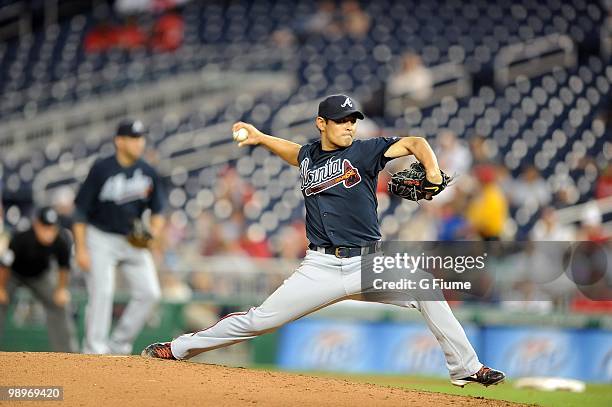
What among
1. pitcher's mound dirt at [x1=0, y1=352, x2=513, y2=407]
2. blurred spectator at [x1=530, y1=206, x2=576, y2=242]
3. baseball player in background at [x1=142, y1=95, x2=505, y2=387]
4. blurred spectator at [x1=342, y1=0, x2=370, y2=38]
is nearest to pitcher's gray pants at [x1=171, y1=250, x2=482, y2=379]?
baseball player in background at [x1=142, y1=95, x2=505, y2=387]

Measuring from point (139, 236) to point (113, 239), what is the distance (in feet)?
0.86

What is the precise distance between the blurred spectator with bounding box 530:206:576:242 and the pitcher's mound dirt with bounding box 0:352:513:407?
6.61 metres

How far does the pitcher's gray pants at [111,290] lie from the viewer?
365 inches

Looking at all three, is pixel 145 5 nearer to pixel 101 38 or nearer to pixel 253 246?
pixel 101 38

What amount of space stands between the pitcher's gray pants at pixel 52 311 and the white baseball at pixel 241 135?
192 inches

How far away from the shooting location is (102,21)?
72.9ft

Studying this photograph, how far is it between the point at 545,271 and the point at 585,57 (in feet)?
25.6

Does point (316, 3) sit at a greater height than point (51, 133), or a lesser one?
greater

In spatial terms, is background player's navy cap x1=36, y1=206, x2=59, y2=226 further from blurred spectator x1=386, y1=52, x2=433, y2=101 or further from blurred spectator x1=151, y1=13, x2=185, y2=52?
blurred spectator x1=151, y1=13, x2=185, y2=52

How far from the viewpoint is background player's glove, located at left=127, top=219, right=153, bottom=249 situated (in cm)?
933

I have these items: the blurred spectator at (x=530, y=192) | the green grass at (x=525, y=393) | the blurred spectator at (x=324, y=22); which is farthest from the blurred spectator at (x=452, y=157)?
the blurred spectator at (x=324, y=22)

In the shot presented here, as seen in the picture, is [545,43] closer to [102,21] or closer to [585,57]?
[585,57]

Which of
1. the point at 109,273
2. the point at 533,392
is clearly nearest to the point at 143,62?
the point at 109,273

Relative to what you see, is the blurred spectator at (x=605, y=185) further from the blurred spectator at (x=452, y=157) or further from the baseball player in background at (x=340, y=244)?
the baseball player in background at (x=340, y=244)
